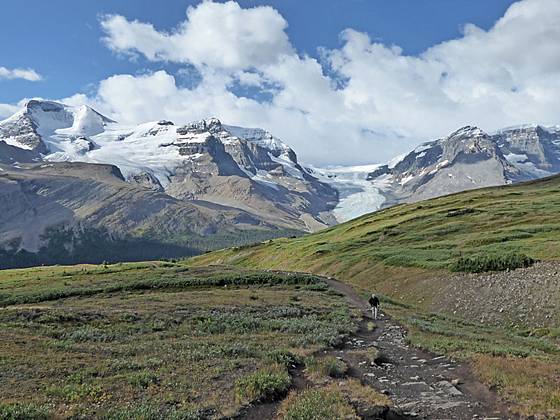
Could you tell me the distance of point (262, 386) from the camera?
19.7 meters

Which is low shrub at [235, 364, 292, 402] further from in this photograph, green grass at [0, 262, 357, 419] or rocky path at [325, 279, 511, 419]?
rocky path at [325, 279, 511, 419]

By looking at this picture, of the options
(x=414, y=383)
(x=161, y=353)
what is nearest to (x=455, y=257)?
(x=414, y=383)

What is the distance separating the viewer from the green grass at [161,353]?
59.2 ft

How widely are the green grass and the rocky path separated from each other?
3.04 m

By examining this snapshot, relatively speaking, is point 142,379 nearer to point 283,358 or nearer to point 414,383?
point 283,358

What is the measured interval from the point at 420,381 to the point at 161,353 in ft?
43.4

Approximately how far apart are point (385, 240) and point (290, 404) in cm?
10098

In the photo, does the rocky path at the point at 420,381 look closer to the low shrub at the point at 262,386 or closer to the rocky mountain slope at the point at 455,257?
the low shrub at the point at 262,386

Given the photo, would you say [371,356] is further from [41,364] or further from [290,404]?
[41,364]

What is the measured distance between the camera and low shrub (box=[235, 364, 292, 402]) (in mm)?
19094

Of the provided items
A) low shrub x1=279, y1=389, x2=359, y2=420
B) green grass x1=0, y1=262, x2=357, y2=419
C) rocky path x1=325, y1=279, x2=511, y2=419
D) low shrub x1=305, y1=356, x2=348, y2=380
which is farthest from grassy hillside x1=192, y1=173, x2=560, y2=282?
→ low shrub x1=279, y1=389, x2=359, y2=420

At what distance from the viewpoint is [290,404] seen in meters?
18.3

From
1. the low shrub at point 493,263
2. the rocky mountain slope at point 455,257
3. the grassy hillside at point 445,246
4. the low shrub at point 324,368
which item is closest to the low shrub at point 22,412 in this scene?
the low shrub at point 324,368

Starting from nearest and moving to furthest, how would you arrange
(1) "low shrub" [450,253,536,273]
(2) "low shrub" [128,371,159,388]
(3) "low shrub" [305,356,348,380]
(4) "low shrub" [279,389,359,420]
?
(4) "low shrub" [279,389,359,420] → (2) "low shrub" [128,371,159,388] → (3) "low shrub" [305,356,348,380] → (1) "low shrub" [450,253,536,273]
